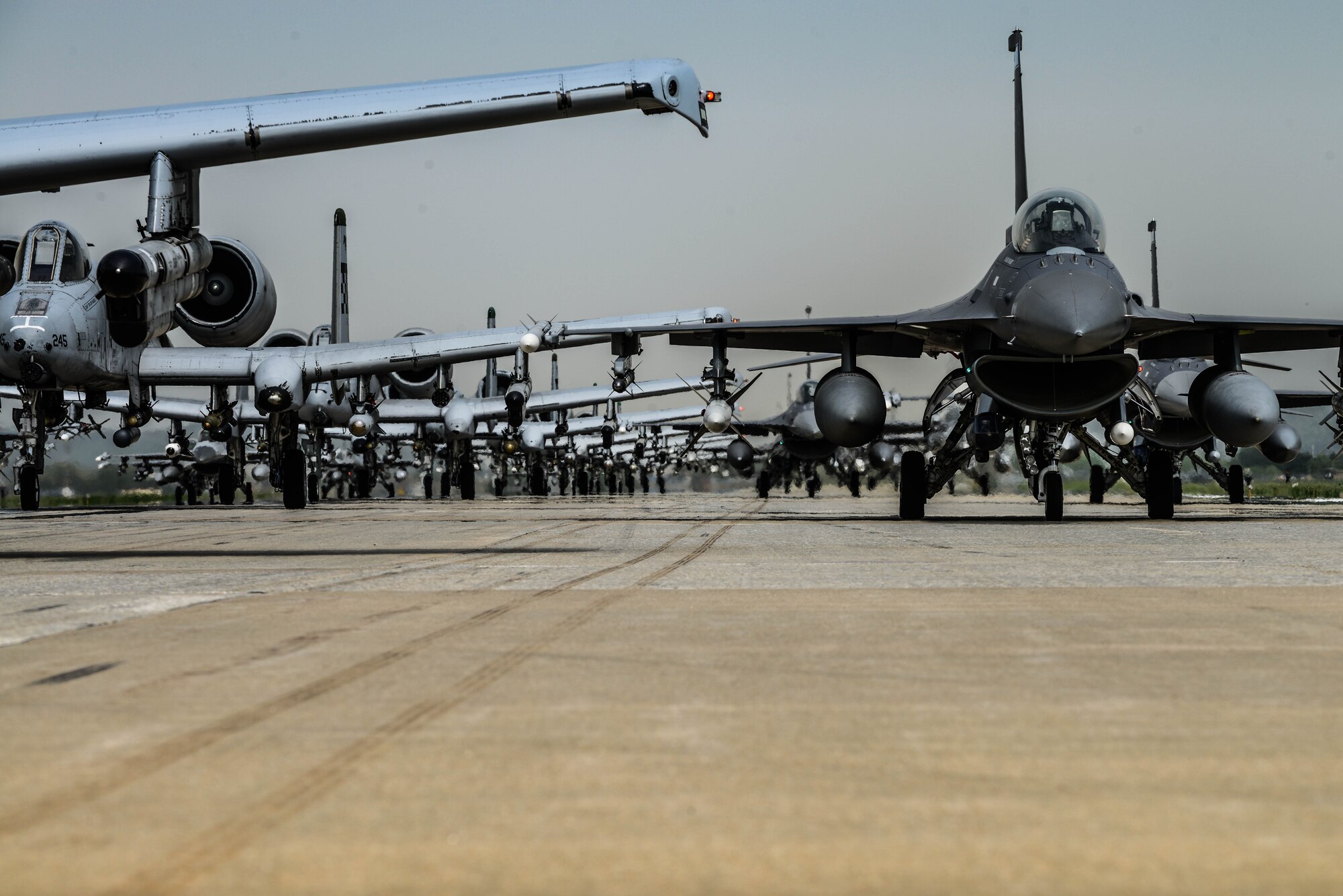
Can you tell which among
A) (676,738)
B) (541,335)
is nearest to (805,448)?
Result: (541,335)

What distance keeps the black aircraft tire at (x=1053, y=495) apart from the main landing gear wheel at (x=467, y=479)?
2905 cm

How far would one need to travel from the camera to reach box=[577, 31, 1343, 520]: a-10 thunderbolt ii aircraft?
16562 millimetres

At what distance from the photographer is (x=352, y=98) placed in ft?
40.8

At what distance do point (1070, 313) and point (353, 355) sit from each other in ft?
56.3

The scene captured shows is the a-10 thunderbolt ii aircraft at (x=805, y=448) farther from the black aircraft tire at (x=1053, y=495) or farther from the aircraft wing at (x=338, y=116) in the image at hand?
the aircraft wing at (x=338, y=116)

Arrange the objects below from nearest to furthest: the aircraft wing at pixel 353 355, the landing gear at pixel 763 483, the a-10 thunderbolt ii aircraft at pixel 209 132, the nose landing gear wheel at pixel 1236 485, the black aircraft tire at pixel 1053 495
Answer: the a-10 thunderbolt ii aircraft at pixel 209 132 < the black aircraft tire at pixel 1053 495 < the aircraft wing at pixel 353 355 < the nose landing gear wheel at pixel 1236 485 < the landing gear at pixel 763 483

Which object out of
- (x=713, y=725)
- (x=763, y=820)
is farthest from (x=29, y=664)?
(x=763, y=820)

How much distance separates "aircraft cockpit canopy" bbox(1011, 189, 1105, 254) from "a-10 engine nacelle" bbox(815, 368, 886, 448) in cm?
287

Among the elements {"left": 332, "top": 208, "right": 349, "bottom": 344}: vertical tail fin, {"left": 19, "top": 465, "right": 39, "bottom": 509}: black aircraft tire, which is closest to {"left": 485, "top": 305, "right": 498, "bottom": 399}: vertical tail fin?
{"left": 332, "top": 208, "right": 349, "bottom": 344}: vertical tail fin

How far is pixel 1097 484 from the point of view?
3581cm

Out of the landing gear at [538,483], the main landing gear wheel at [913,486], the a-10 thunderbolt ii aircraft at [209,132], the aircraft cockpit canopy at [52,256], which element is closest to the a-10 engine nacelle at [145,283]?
the a-10 thunderbolt ii aircraft at [209,132]

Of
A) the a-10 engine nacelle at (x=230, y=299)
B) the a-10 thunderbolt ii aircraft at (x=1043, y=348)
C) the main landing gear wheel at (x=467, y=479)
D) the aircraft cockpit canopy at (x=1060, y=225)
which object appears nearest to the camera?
the a-10 thunderbolt ii aircraft at (x=1043, y=348)

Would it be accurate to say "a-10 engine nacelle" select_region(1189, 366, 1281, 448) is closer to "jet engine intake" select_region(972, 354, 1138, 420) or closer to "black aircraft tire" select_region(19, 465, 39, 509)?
"jet engine intake" select_region(972, 354, 1138, 420)

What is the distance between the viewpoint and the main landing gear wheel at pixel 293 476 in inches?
1096
